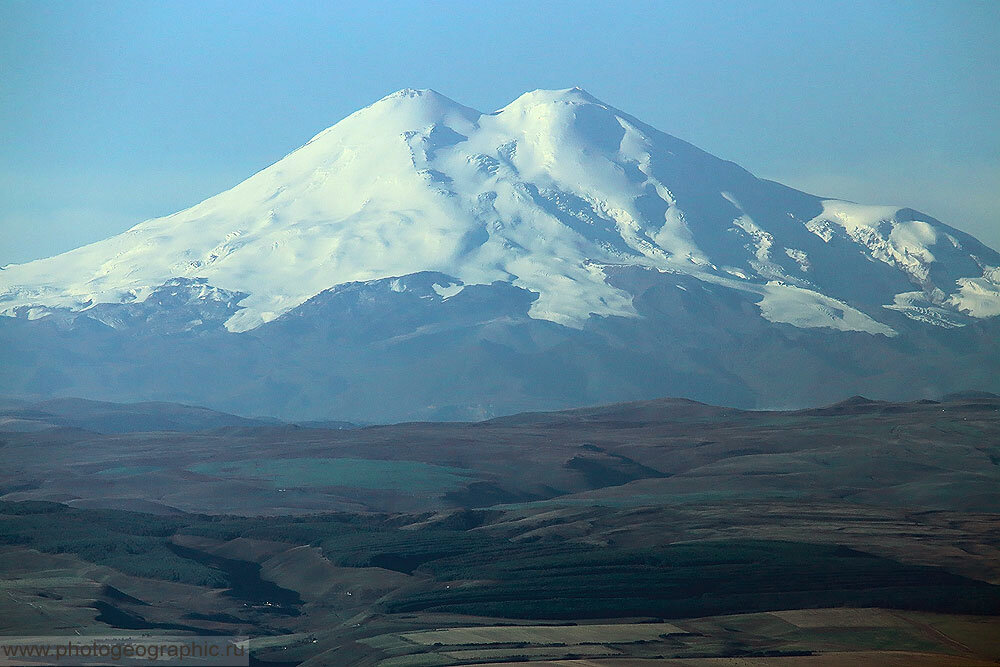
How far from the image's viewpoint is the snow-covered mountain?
149125 millimetres

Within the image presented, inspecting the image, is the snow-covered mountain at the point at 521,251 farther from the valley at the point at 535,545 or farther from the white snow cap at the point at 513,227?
the valley at the point at 535,545

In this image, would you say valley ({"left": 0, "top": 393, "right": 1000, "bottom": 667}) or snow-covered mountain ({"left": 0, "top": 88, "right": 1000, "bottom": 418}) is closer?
valley ({"left": 0, "top": 393, "right": 1000, "bottom": 667})

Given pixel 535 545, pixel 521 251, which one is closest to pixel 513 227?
pixel 521 251

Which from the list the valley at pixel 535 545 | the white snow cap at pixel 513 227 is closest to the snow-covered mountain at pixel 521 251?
the white snow cap at pixel 513 227

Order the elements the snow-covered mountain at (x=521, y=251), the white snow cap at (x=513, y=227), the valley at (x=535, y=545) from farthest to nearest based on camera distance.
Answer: the white snow cap at (x=513, y=227)
the snow-covered mountain at (x=521, y=251)
the valley at (x=535, y=545)

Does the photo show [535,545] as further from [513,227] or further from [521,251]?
[513,227]

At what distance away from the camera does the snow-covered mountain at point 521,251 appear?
149 metres

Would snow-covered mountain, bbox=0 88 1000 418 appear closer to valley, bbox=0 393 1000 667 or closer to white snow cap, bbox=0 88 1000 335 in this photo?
white snow cap, bbox=0 88 1000 335

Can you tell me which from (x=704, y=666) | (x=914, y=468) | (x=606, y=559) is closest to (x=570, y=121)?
(x=914, y=468)

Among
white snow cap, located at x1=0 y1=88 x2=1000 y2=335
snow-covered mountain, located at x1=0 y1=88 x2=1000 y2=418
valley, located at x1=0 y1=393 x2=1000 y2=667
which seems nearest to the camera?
valley, located at x1=0 y1=393 x2=1000 y2=667

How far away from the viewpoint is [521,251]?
158 meters

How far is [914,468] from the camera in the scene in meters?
69.8

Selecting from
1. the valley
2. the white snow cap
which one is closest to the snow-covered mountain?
the white snow cap

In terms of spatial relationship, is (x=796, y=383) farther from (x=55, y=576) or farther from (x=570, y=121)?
(x=55, y=576)
